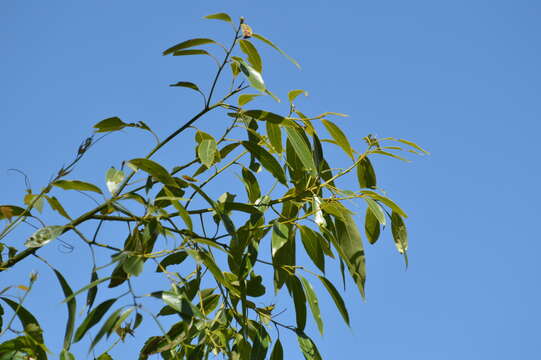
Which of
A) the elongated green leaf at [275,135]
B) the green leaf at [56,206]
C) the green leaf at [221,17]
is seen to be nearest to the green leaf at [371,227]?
the elongated green leaf at [275,135]

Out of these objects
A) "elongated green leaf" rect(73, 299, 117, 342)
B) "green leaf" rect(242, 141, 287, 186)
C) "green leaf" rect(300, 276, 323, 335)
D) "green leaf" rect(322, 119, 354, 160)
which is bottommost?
"elongated green leaf" rect(73, 299, 117, 342)

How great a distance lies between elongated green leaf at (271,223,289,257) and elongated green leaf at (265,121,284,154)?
0.51ft

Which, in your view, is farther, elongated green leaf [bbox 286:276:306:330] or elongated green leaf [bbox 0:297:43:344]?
elongated green leaf [bbox 286:276:306:330]

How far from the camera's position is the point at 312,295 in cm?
127

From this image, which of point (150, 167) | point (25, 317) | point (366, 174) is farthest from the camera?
point (366, 174)

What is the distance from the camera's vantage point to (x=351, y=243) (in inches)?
51.8

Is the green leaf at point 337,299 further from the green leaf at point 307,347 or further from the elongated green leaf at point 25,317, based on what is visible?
the elongated green leaf at point 25,317

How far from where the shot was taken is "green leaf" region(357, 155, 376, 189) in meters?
1.41

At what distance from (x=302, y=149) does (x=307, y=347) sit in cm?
39

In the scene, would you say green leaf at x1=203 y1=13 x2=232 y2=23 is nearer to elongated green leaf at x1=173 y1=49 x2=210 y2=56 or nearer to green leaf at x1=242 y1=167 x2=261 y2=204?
elongated green leaf at x1=173 y1=49 x2=210 y2=56

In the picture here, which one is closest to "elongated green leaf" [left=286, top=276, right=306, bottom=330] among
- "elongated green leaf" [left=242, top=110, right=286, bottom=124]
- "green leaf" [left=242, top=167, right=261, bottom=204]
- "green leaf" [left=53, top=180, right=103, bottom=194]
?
"green leaf" [left=242, top=167, right=261, bottom=204]

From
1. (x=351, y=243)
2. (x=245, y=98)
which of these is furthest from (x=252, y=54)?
(x=351, y=243)

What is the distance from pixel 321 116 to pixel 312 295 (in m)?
0.35

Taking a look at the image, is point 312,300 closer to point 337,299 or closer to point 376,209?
point 337,299
